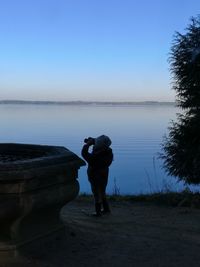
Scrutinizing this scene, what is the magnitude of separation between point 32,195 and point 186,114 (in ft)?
30.3

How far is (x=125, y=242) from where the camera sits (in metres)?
7.75

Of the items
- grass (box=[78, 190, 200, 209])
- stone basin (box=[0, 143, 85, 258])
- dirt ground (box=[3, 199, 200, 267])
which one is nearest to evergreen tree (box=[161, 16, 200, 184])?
grass (box=[78, 190, 200, 209])

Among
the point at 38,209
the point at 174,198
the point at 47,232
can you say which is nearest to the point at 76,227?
the point at 47,232

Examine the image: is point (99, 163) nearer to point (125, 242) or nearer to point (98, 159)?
point (98, 159)

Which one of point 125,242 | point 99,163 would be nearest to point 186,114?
point 99,163

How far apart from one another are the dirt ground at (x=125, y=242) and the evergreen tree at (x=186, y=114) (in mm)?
4191

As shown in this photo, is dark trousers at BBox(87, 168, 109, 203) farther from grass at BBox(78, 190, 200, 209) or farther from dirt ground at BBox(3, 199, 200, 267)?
grass at BBox(78, 190, 200, 209)

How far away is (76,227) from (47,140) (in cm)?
2694

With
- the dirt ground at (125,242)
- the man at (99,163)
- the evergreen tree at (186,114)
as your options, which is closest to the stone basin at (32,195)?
the dirt ground at (125,242)

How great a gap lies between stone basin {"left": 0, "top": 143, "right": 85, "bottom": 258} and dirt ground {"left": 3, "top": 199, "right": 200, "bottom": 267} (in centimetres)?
25

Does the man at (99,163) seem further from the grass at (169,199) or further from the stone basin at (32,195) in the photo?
the stone basin at (32,195)

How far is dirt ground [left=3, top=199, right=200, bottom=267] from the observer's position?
268 inches

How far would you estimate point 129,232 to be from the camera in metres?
8.42

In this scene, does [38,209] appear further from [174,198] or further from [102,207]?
[174,198]
